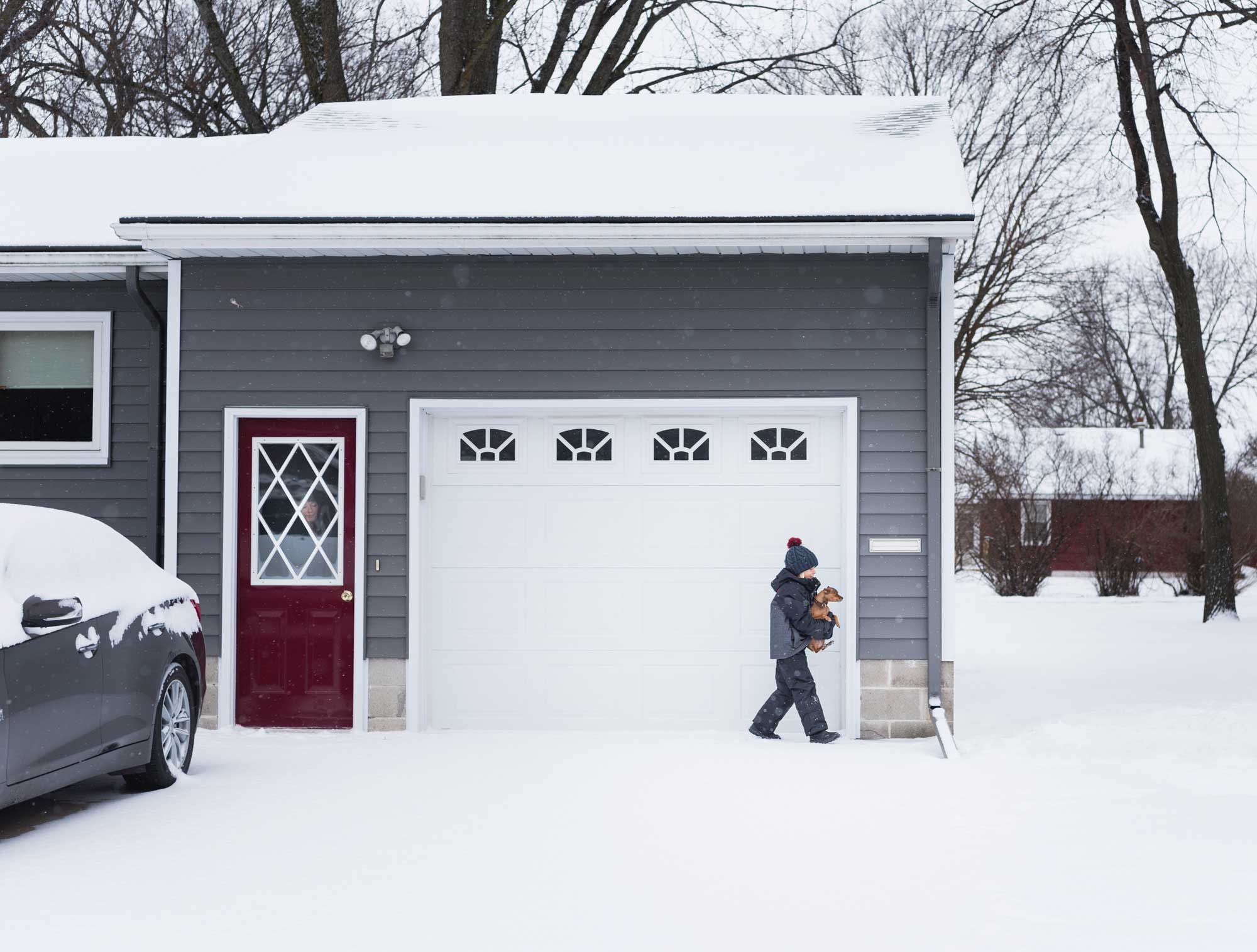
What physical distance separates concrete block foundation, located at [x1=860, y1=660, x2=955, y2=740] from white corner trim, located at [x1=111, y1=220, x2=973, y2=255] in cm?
274

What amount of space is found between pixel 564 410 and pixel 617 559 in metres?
1.07

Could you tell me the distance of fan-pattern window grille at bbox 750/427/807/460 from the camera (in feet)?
29.9

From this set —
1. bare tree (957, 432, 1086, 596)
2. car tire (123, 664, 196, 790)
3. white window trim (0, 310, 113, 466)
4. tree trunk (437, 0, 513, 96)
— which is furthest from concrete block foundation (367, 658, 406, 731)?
bare tree (957, 432, 1086, 596)

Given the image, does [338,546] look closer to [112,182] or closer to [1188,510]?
[112,182]

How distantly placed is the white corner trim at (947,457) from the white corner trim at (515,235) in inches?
20.7

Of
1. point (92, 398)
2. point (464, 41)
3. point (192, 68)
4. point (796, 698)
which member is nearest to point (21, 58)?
point (192, 68)

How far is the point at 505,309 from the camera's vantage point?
29.7ft

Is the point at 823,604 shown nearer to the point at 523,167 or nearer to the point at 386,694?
the point at 386,694

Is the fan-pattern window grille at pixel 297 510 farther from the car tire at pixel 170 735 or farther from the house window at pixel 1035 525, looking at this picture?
the house window at pixel 1035 525

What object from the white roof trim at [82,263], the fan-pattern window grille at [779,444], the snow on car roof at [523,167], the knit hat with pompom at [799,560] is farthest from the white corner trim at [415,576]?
the knit hat with pompom at [799,560]

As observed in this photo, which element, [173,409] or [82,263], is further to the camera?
[82,263]

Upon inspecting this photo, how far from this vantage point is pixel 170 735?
727 cm

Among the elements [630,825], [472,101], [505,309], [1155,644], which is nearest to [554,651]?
[505,309]

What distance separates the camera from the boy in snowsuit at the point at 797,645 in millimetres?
8422
